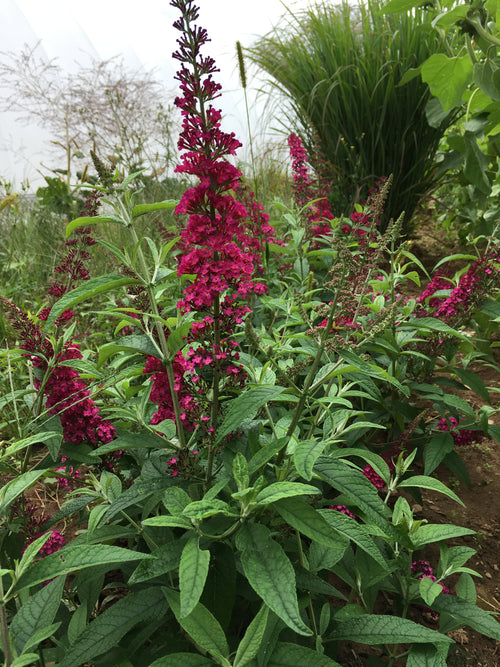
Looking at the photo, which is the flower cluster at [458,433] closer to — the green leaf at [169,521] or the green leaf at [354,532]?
the green leaf at [354,532]

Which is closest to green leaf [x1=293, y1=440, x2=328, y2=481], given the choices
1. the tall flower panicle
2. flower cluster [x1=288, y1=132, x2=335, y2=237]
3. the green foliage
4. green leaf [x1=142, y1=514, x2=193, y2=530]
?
green leaf [x1=142, y1=514, x2=193, y2=530]

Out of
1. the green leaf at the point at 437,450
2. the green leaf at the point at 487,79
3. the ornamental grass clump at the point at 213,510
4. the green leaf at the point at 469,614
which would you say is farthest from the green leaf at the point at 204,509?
the green leaf at the point at 487,79

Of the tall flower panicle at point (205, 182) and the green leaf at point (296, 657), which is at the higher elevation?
the tall flower panicle at point (205, 182)

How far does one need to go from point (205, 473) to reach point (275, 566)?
313mm

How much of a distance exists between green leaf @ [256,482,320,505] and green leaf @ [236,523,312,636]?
3.1 inches

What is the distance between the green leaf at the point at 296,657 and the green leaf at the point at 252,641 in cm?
11

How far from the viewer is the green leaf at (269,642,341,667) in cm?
75

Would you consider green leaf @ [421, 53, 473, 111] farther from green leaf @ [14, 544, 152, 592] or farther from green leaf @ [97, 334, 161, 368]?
green leaf @ [14, 544, 152, 592]

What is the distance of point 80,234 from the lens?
4.58ft

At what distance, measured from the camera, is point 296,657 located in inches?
30.3

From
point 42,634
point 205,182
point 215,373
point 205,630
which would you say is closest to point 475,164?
point 205,182

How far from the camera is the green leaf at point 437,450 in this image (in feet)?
4.54

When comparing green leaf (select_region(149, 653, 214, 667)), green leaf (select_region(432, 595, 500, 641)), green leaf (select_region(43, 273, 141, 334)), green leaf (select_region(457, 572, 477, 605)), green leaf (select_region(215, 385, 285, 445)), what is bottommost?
green leaf (select_region(457, 572, 477, 605))

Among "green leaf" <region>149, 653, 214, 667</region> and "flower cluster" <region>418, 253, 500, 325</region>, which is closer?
"green leaf" <region>149, 653, 214, 667</region>
